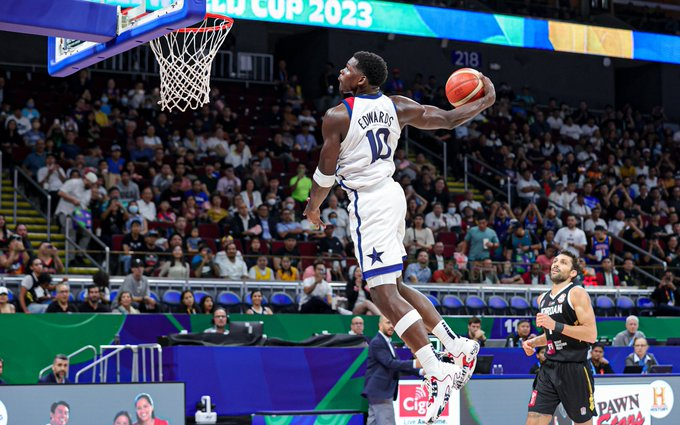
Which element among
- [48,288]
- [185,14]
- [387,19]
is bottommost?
[48,288]

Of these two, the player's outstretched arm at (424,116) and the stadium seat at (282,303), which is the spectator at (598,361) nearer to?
the stadium seat at (282,303)

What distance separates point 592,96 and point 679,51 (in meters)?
7.11

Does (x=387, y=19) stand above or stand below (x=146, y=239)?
above

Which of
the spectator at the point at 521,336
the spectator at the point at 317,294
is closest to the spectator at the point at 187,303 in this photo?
the spectator at the point at 317,294

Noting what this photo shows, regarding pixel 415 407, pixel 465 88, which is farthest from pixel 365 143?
pixel 415 407

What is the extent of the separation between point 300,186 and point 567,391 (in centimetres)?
1107

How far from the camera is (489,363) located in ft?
41.7

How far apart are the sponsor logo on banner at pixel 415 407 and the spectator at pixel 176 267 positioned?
498 centimetres

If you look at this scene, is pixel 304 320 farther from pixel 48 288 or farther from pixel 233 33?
pixel 233 33

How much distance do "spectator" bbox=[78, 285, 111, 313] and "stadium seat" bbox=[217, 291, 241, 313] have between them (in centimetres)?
231

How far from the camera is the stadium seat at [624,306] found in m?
18.7

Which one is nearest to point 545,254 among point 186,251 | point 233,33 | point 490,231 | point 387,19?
point 490,231

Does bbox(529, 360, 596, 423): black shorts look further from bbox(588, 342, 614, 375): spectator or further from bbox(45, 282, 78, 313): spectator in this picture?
bbox(45, 282, 78, 313): spectator

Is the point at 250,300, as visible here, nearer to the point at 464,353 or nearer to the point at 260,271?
the point at 260,271
